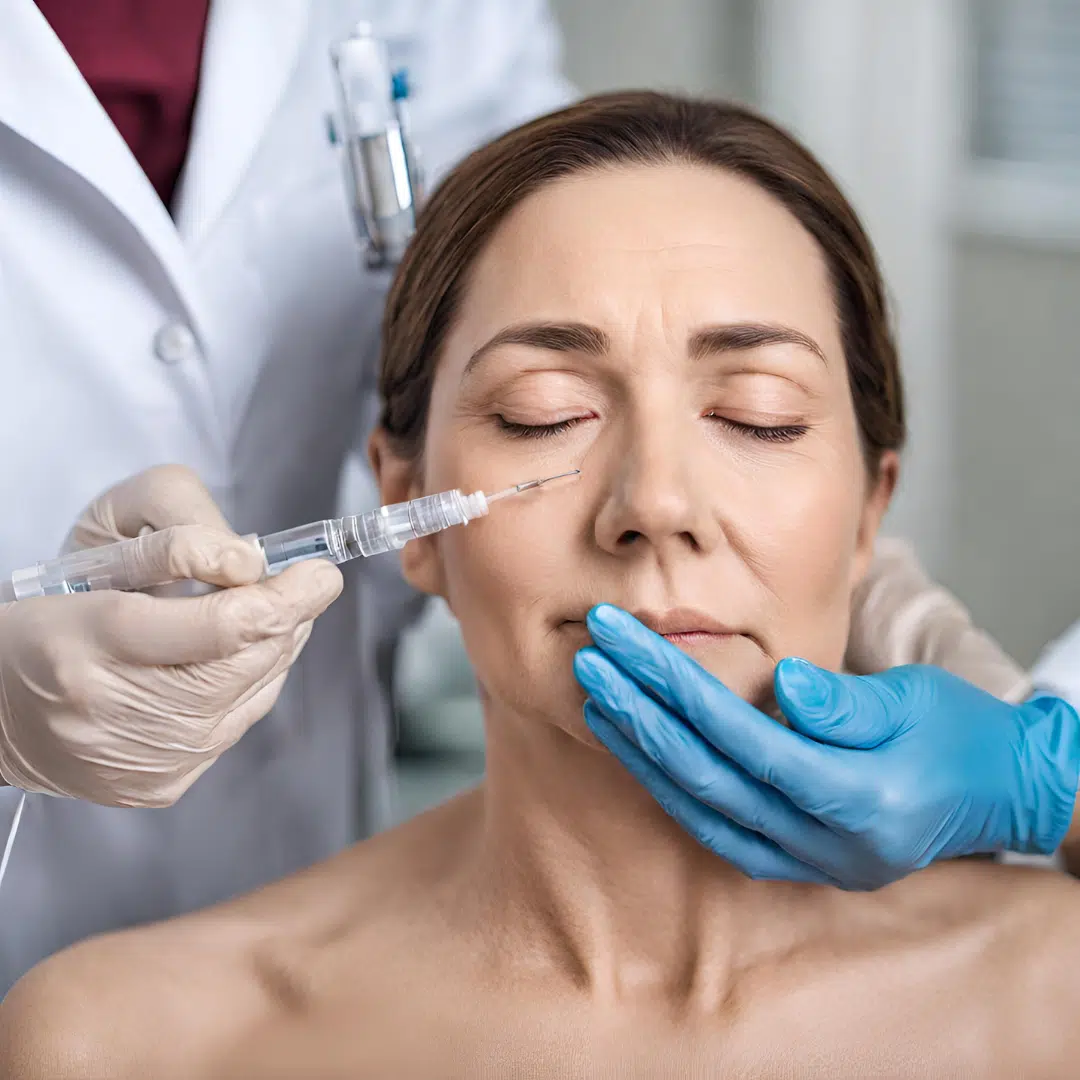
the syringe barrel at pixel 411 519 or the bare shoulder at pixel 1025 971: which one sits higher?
the syringe barrel at pixel 411 519

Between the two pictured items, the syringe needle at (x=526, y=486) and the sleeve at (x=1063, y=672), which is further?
the sleeve at (x=1063, y=672)

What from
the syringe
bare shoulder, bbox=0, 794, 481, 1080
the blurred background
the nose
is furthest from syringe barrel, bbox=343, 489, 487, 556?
the blurred background

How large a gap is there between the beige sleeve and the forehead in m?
0.40

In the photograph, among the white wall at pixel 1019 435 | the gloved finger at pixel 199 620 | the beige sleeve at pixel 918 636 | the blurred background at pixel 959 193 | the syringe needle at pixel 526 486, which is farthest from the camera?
the white wall at pixel 1019 435

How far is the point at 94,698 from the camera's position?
1154 millimetres

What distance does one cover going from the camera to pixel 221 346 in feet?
5.25

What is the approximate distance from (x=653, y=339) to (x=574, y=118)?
0.32m

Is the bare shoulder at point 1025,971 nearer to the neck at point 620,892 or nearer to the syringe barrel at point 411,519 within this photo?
the neck at point 620,892

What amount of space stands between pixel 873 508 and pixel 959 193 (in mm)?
2427

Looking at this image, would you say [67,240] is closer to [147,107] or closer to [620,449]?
[147,107]

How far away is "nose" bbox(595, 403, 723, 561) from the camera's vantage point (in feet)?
3.77

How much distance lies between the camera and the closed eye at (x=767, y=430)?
4.10 ft

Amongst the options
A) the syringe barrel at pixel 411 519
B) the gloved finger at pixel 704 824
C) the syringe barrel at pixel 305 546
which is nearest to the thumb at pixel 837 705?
the gloved finger at pixel 704 824

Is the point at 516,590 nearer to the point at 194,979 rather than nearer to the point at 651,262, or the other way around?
the point at 651,262
